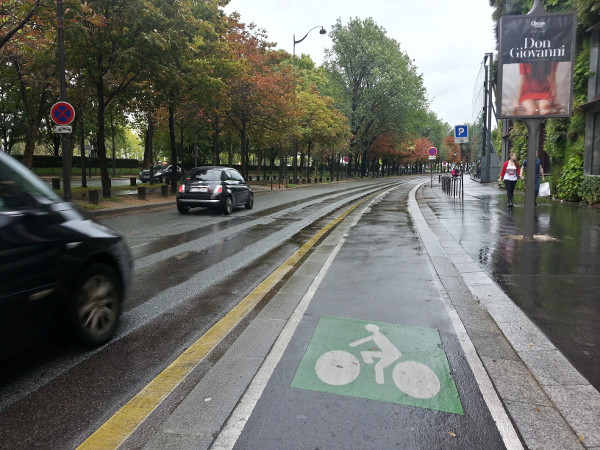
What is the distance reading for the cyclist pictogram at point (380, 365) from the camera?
3051mm

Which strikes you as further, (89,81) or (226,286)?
(89,81)

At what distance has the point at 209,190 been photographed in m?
14.7

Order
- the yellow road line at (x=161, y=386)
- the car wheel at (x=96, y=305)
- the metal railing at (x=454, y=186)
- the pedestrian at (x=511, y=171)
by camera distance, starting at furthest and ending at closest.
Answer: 1. the metal railing at (x=454, y=186)
2. the pedestrian at (x=511, y=171)
3. the car wheel at (x=96, y=305)
4. the yellow road line at (x=161, y=386)

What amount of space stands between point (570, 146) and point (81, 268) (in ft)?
63.1

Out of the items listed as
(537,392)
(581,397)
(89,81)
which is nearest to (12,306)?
(537,392)

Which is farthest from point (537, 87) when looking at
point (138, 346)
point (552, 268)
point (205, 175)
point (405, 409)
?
point (205, 175)

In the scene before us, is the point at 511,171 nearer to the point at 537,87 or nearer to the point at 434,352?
the point at 537,87

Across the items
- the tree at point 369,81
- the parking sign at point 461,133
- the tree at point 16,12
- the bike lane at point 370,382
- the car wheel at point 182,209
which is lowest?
the bike lane at point 370,382

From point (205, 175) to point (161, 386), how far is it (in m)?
12.6

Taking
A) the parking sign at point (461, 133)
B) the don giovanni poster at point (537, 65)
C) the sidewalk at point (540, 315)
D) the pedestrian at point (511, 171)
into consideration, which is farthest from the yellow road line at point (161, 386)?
the parking sign at point (461, 133)

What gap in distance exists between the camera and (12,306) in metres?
2.82

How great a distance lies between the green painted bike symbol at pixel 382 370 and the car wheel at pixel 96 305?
1825mm

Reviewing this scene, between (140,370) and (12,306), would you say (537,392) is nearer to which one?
(140,370)

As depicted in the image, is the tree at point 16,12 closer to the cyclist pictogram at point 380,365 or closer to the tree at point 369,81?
the cyclist pictogram at point 380,365
